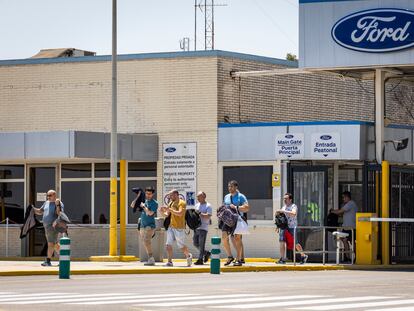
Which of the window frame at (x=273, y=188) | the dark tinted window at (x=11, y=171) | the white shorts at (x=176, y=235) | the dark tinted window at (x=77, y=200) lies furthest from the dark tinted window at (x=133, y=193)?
the white shorts at (x=176, y=235)

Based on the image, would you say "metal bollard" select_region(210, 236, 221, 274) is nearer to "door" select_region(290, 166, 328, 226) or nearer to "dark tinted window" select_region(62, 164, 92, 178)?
"door" select_region(290, 166, 328, 226)

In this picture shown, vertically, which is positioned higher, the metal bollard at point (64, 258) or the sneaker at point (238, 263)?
the metal bollard at point (64, 258)

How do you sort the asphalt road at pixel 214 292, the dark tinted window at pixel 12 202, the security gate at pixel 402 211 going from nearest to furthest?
1. the asphalt road at pixel 214 292
2. the security gate at pixel 402 211
3. the dark tinted window at pixel 12 202

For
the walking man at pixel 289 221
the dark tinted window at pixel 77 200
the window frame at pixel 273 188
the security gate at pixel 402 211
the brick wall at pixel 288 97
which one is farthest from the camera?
the dark tinted window at pixel 77 200

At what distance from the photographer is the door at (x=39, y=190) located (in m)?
39.5

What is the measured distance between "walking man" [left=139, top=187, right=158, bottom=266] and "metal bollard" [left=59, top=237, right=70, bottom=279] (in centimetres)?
543

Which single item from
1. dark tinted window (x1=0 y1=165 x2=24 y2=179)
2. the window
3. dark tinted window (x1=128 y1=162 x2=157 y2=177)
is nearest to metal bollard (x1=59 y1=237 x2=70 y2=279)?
the window

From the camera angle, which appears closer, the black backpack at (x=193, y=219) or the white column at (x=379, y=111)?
the black backpack at (x=193, y=219)

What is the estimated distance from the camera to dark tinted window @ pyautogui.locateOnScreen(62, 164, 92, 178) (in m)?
39.0

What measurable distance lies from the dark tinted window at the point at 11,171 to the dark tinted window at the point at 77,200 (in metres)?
1.56

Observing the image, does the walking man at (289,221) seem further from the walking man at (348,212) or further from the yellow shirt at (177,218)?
the yellow shirt at (177,218)

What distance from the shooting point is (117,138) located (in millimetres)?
37094

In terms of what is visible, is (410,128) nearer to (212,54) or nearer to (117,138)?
(212,54)

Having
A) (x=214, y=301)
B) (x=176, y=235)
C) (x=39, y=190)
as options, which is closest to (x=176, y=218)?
(x=176, y=235)
